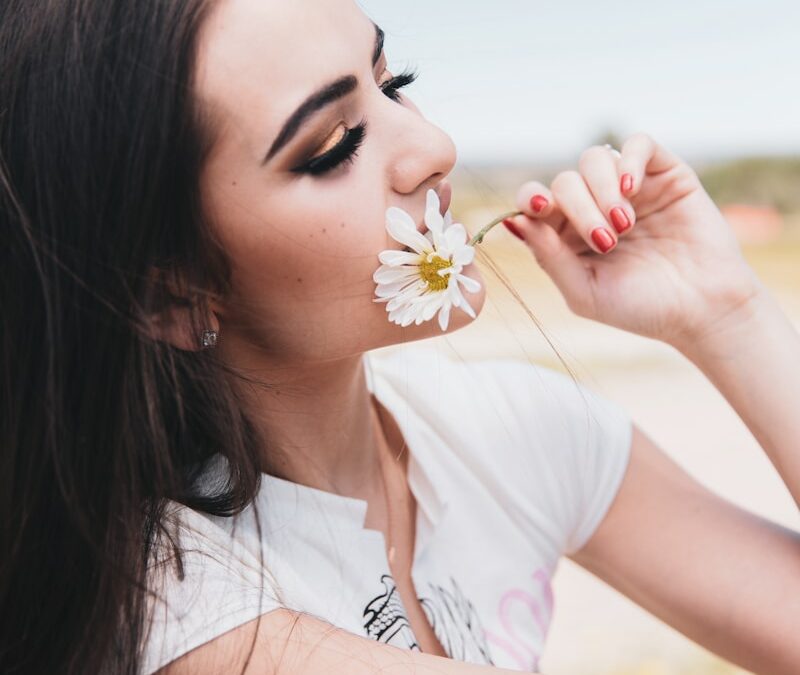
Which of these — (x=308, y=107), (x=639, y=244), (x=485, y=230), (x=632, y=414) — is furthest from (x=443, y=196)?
(x=632, y=414)

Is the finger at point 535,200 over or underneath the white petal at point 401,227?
underneath

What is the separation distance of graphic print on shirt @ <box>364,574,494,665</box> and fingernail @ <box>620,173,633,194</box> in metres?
0.91

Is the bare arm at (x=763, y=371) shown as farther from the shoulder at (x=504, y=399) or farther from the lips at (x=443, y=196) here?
the lips at (x=443, y=196)

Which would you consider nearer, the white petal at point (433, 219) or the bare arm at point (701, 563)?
the white petal at point (433, 219)

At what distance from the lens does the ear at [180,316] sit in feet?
5.15

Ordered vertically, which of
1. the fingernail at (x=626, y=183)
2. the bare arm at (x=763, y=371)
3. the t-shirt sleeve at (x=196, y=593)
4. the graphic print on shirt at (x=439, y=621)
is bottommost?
the graphic print on shirt at (x=439, y=621)

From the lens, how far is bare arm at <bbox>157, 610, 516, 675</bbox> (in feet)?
4.47

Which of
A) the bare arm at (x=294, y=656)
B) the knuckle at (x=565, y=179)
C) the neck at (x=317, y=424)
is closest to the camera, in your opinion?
the bare arm at (x=294, y=656)

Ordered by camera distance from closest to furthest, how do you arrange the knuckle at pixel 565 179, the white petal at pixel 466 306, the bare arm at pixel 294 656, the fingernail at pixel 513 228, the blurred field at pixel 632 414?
the bare arm at pixel 294 656 → the white petal at pixel 466 306 → the knuckle at pixel 565 179 → the fingernail at pixel 513 228 → the blurred field at pixel 632 414

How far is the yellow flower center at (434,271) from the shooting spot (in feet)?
5.22

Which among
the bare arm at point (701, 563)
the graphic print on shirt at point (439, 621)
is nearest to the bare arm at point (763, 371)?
the bare arm at point (701, 563)

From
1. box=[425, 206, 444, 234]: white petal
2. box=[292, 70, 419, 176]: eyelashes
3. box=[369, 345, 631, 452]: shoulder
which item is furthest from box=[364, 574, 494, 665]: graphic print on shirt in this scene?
box=[292, 70, 419, 176]: eyelashes

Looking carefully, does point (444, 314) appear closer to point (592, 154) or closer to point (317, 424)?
point (317, 424)

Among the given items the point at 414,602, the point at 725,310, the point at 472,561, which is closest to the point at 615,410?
the point at 725,310
